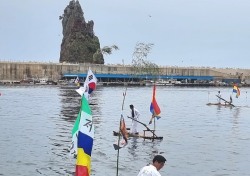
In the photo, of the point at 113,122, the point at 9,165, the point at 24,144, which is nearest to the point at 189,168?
the point at 9,165

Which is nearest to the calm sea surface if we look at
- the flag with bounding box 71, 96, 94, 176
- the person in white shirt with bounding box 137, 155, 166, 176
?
the flag with bounding box 71, 96, 94, 176

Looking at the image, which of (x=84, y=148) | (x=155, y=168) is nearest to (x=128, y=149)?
(x=84, y=148)

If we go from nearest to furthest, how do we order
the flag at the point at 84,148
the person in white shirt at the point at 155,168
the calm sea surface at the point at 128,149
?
the person in white shirt at the point at 155,168 < the flag at the point at 84,148 < the calm sea surface at the point at 128,149

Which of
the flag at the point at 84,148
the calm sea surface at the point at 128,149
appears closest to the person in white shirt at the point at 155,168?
the flag at the point at 84,148

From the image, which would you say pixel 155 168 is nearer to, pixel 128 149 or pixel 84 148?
pixel 84 148

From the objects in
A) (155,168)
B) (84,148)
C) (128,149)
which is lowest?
(128,149)

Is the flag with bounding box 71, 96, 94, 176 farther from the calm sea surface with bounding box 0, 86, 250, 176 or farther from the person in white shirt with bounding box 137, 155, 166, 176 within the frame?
the calm sea surface with bounding box 0, 86, 250, 176

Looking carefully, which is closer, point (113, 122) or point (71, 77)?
point (113, 122)

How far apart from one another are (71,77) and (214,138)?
156 m

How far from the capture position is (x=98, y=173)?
75.7 ft

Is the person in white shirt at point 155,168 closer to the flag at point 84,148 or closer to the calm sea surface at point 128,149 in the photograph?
the flag at point 84,148

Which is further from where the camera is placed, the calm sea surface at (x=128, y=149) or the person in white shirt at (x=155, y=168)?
the calm sea surface at (x=128, y=149)

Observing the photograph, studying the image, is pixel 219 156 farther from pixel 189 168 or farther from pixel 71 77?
pixel 71 77

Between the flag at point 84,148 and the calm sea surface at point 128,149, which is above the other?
the flag at point 84,148
